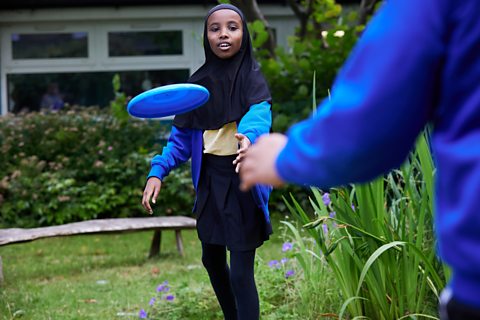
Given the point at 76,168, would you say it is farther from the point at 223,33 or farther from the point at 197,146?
the point at 223,33

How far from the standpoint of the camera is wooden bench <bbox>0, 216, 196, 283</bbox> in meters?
6.32

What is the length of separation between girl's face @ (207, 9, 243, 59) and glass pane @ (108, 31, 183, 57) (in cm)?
843

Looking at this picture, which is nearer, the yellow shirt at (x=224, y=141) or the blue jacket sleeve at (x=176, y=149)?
the yellow shirt at (x=224, y=141)

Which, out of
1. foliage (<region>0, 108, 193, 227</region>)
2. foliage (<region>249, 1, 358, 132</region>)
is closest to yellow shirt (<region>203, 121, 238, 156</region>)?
foliage (<region>249, 1, 358, 132</region>)

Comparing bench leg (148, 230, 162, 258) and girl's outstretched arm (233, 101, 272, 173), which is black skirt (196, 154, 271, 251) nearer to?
girl's outstretched arm (233, 101, 272, 173)

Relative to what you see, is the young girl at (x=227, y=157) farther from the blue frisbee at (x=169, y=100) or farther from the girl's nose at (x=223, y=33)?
the blue frisbee at (x=169, y=100)

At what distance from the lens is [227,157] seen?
11.6 feet

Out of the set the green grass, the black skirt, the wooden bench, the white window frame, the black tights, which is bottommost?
the green grass

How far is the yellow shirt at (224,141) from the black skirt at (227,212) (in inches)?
1.1

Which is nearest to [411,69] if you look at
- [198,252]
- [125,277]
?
[125,277]

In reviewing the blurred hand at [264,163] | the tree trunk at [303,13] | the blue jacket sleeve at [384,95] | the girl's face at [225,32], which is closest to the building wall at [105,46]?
the tree trunk at [303,13]

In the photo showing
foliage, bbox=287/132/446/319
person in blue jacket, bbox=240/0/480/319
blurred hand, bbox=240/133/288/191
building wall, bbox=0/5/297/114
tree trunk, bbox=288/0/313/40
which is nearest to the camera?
person in blue jacket, bbox=240/0/480/319

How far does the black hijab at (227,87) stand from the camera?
3.49 metres

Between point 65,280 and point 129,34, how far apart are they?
6.29 meters
